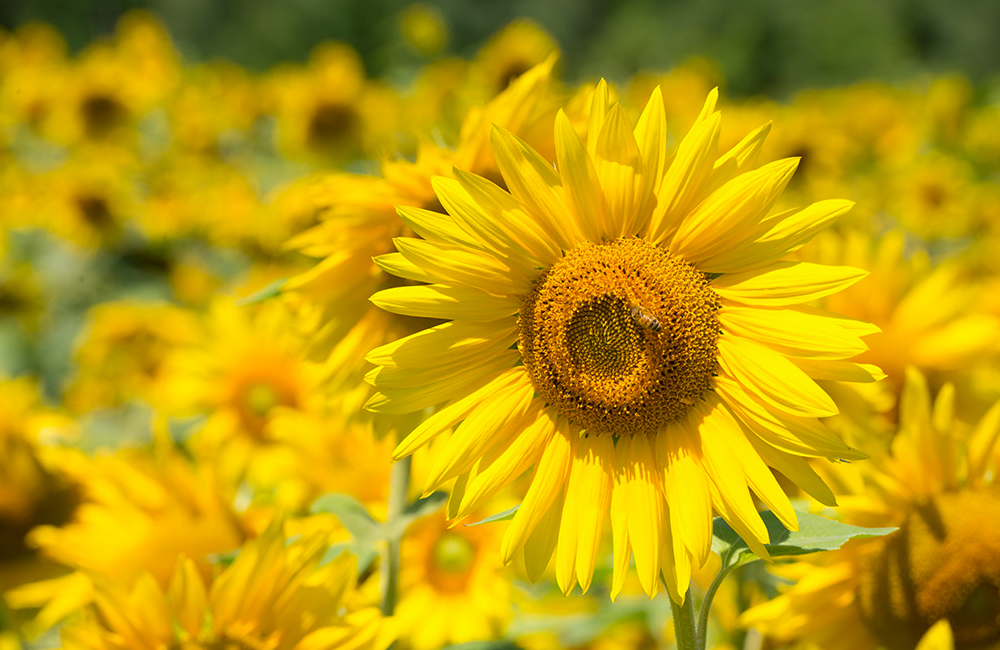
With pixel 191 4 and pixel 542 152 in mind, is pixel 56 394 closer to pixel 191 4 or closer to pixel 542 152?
pixel 542 152

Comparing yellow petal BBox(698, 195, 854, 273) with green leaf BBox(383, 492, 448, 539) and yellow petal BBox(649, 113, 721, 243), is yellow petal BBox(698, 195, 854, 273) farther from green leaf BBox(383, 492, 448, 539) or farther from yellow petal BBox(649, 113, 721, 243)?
green leaf BBox(383, 492, 448, 539)

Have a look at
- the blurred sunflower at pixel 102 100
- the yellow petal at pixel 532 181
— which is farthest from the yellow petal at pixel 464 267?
the blurred sunflower at pixel 102 100

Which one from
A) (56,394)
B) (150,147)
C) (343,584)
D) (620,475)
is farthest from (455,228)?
(150,147)

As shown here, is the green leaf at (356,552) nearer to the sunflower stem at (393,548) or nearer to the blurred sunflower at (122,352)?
the sunflower stem at (393,548)

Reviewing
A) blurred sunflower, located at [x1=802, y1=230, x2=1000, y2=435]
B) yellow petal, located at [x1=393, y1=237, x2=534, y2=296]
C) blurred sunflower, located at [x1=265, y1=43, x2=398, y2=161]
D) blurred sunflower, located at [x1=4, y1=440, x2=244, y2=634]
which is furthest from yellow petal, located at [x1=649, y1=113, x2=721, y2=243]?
blurred sunflower, located at [x1=265, y1=43, x2=398, y2=161]

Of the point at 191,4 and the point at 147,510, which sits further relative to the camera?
the point at 191,4
